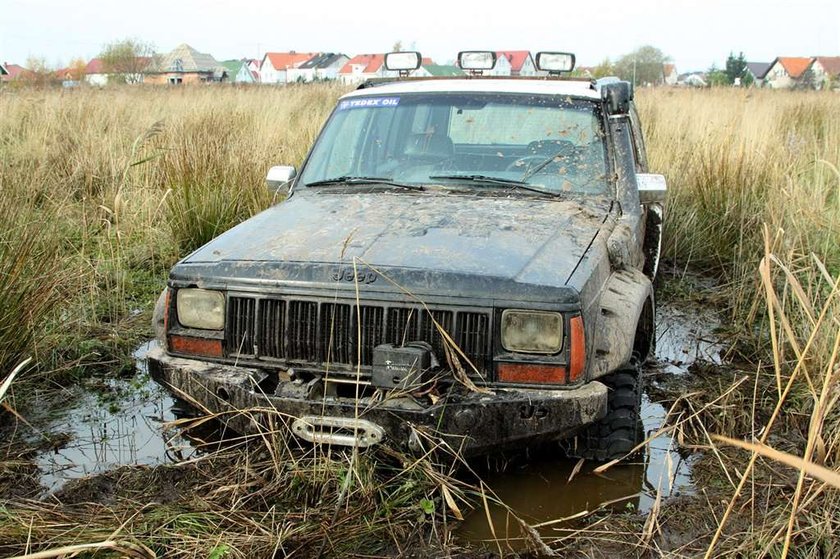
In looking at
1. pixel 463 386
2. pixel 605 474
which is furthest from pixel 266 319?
pixel 605 474

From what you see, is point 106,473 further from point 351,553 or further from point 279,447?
point 351,553

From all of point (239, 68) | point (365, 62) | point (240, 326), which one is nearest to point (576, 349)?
point (240, 326)

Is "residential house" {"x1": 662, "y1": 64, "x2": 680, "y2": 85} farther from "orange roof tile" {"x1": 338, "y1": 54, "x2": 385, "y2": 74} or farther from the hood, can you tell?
the hood

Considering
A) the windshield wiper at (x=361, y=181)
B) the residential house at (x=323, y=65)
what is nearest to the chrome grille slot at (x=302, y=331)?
the windshield wiper at (x=361, y=181)

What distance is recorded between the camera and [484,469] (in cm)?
337

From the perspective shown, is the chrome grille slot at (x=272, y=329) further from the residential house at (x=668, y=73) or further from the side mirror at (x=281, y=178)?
the residential house at (x=668, y=73)

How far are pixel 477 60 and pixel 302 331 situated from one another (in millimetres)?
2745

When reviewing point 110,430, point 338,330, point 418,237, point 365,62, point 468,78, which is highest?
point 365,62

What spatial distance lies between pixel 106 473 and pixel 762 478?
2.51 metres

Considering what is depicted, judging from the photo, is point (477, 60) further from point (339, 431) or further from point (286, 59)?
point (286, 59)

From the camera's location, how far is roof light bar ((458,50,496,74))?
17.1 feet

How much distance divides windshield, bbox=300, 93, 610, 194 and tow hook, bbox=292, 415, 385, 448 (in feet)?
4.94

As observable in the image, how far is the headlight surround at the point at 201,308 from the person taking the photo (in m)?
3.21

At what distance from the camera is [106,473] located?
10.7ft
